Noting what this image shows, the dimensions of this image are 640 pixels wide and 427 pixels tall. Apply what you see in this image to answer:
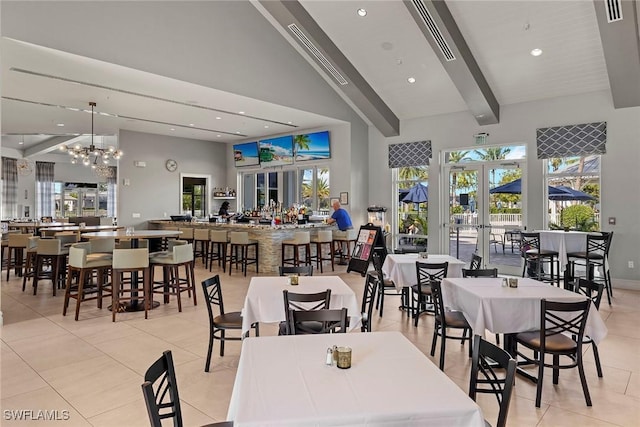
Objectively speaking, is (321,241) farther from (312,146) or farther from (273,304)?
(273,304)

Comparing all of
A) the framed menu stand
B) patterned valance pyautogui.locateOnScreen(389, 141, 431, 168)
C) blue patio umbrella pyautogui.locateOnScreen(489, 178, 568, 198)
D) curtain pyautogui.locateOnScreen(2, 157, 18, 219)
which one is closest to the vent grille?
blue patio umbrella pyautogui.locateOnScreen(489, 178, 568, 198)

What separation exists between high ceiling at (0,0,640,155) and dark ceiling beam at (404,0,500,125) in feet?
0.07

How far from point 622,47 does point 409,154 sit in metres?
4.64

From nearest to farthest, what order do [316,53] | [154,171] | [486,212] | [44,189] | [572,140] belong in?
[572,140] → [316,53] → [486,212] → [154,171] → [44,189]

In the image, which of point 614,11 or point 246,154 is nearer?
point 614,11

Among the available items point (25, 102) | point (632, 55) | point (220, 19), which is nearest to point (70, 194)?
point (25, 102)

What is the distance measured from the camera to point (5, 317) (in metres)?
5.14

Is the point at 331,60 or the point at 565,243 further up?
the point at 331,60

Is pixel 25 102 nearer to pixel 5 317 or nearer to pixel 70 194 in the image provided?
pixel 5 317

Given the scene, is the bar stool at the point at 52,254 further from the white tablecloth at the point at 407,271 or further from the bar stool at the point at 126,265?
the white tablecloth at the point at 407,271

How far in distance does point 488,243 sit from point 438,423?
7.99 m

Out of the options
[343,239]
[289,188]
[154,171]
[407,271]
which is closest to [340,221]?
[343,239]

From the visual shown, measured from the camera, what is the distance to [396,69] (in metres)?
8.22

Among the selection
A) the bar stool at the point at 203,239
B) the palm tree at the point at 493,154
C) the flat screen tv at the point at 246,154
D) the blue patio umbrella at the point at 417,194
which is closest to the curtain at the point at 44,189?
the flat screen tv at the point at 246,154
